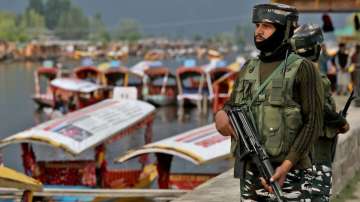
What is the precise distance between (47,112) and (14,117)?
1732 mm

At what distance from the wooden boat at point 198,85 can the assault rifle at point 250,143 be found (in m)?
39.5

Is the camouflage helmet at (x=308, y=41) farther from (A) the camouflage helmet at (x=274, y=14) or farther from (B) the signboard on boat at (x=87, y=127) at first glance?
(B) the signboard on boat at (x=87, y=127)

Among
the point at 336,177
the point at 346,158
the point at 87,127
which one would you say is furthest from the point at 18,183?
the point at 87,127

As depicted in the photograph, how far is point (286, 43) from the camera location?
169 inches

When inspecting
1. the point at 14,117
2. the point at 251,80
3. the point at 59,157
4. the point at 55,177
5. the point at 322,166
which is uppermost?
the point at 251,80

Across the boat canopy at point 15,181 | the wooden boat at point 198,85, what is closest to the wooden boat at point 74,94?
the wooden boat at point 198,85

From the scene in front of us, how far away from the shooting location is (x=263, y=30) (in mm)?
4230

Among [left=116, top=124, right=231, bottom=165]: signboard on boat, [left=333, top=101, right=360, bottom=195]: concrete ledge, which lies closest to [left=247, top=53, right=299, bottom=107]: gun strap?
[left=333, top=101, right=360, bottom=195]: concrete ledge

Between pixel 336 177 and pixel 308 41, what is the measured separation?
3.30 metres

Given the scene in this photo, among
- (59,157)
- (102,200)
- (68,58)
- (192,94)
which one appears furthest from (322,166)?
(68,58)

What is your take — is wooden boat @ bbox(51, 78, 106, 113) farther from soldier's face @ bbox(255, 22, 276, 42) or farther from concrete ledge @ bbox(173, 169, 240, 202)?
soldier's face @ bbox(255, 22, 276, 42)

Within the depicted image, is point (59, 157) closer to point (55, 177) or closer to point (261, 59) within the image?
point (55, 177)

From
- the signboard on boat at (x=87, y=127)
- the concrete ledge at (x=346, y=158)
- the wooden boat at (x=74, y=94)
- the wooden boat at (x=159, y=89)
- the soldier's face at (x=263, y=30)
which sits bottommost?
the wooden boat at (x=159, y=89)

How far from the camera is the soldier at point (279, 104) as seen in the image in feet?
13.6
